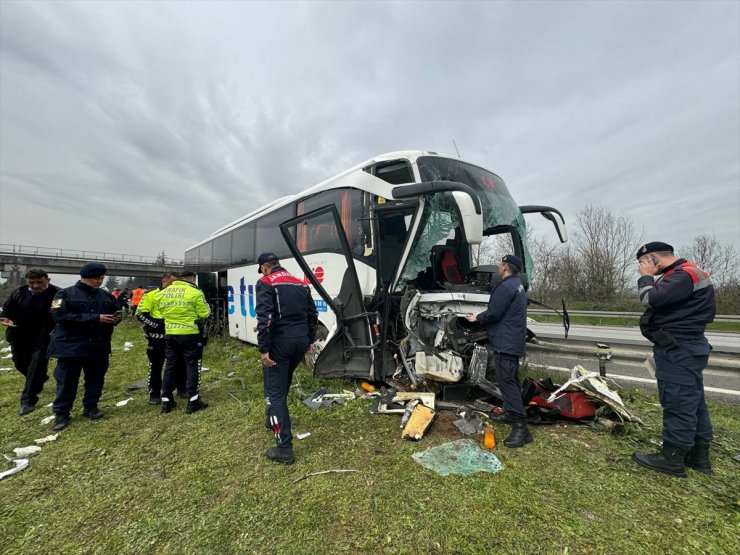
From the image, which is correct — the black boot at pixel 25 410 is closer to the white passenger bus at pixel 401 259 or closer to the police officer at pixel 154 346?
the police officer at pixel 154 346

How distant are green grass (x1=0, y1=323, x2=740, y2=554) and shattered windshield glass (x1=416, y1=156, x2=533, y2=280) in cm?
268

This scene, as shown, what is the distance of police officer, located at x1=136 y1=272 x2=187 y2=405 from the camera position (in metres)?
4.63

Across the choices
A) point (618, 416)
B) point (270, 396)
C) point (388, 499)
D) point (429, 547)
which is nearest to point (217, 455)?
point (270, 396)

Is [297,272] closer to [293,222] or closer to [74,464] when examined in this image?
[293,222]

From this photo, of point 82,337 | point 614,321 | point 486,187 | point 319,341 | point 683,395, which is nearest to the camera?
point 683,395

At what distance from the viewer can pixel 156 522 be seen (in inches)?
90.1

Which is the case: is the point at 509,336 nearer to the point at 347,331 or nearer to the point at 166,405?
the point at 347,331

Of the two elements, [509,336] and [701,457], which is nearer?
[701,457]

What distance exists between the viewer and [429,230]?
4.33 metres

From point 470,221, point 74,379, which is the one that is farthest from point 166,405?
point 470,221

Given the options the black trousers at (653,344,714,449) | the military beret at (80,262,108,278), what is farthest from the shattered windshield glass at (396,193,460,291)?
the military beret at (80,262,108,278)

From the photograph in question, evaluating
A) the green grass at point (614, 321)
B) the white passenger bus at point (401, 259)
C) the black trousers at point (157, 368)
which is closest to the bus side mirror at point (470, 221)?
the white passenger bus at point (401, 259)

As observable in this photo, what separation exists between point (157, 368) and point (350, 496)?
11.7ft

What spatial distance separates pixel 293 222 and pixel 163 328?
2.37m
